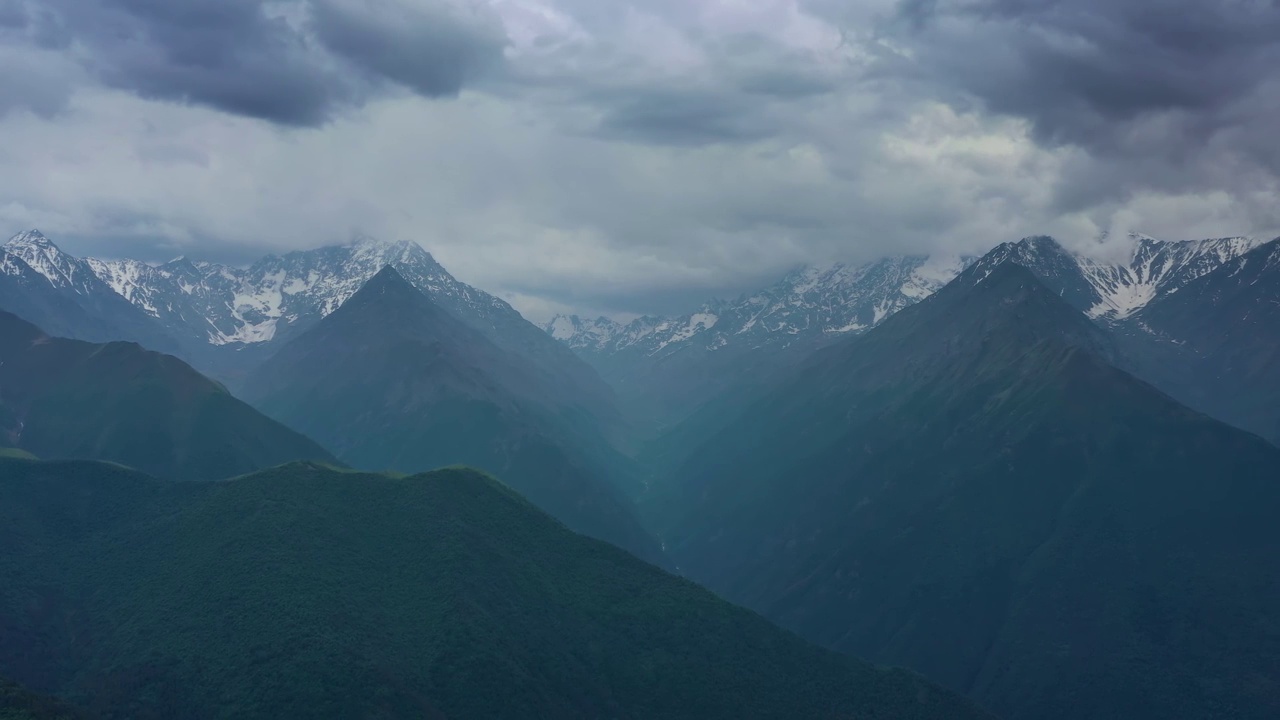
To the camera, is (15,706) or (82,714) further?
(82,714)
